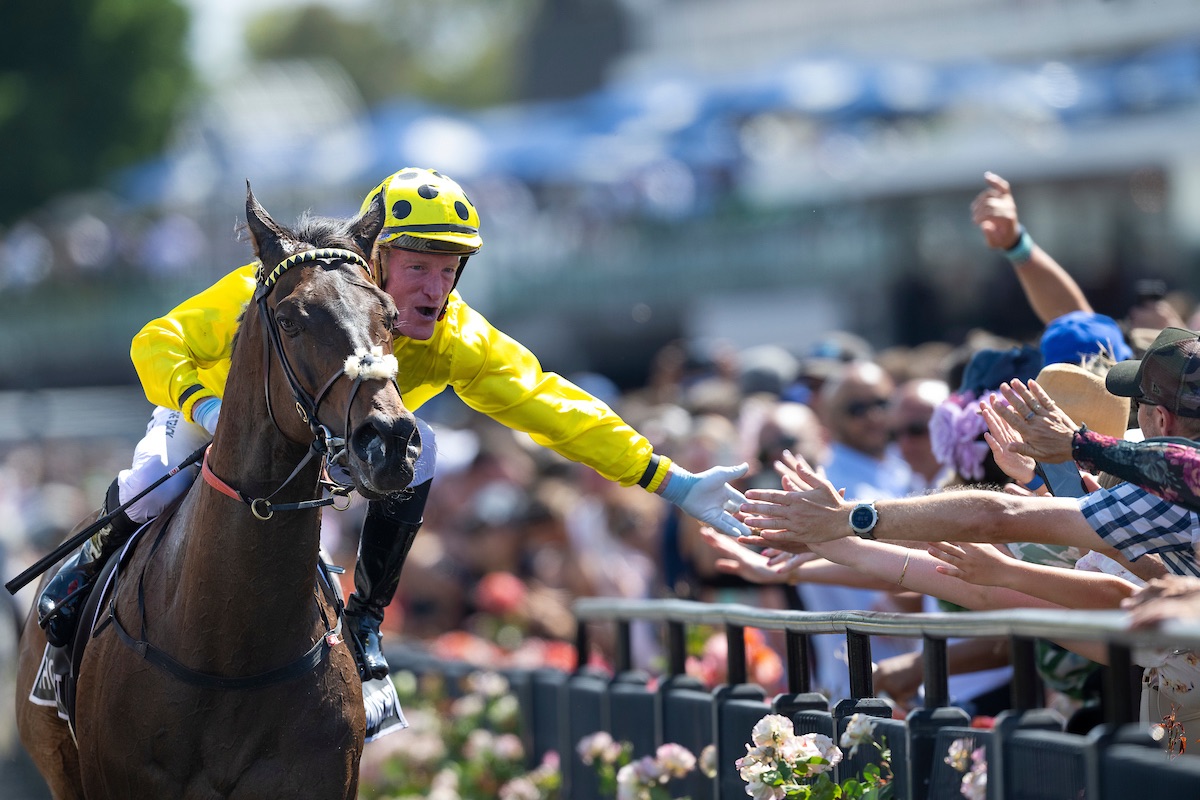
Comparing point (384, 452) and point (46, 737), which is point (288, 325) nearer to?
point (384, 452)

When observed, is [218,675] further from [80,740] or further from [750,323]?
[750,323]

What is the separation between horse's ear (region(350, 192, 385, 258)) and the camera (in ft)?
15.5

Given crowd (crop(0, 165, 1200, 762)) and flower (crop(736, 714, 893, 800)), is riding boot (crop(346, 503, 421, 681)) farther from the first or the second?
flower (crop(736, 714, 893, 800))

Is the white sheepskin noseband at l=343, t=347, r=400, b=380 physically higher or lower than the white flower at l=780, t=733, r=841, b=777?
higher

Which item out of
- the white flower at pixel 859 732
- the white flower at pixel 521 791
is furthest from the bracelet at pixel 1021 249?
the white flower at pixel 521 791

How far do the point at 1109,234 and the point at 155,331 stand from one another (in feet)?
60.4

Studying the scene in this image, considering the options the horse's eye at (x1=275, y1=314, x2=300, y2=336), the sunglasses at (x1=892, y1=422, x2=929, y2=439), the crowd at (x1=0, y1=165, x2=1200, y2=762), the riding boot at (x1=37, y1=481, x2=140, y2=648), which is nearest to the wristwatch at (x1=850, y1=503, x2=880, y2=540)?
the crowd at (x1=0, y1=165, x2=1200, y2=762)

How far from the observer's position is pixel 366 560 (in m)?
5.33

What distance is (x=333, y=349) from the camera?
4.17 m

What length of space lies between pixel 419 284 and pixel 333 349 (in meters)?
0.86

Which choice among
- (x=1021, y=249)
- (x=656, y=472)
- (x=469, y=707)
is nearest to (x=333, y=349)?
(x=656, y=472)

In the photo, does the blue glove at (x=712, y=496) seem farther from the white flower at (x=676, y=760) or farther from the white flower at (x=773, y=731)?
the white flower at (x=676, y=760)

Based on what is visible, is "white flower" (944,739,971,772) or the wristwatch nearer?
"white flower" (944,739,971,772)

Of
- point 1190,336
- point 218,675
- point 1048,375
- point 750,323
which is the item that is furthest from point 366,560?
point 750,323
